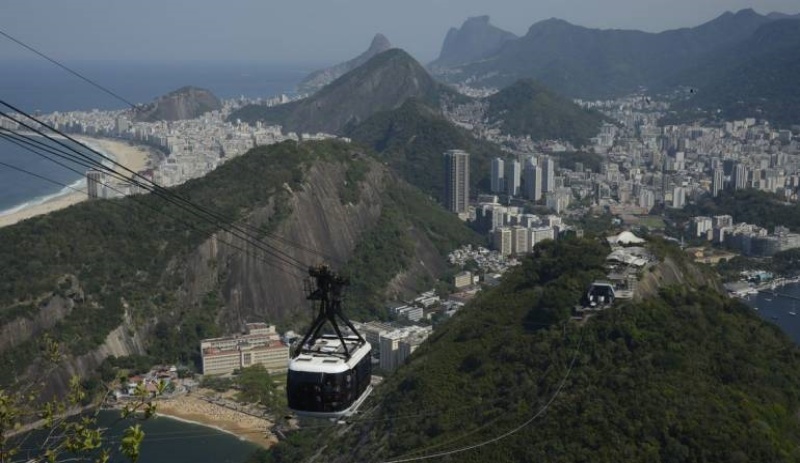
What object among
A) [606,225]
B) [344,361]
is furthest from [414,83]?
[344,361]


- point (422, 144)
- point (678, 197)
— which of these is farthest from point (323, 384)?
point (422, 144)

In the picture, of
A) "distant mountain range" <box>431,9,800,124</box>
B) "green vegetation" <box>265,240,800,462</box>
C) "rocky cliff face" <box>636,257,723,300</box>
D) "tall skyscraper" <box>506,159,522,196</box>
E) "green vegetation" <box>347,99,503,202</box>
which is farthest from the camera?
"distant mountain range" <box>431,9,800,124</box>

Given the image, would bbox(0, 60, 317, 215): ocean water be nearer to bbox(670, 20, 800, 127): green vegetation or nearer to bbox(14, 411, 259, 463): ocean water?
bbox(14, 411, 259, 463): ocean water

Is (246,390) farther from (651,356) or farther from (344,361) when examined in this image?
(344,361)

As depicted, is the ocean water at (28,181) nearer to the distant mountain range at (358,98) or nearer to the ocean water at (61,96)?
the ocean water at (61,96)

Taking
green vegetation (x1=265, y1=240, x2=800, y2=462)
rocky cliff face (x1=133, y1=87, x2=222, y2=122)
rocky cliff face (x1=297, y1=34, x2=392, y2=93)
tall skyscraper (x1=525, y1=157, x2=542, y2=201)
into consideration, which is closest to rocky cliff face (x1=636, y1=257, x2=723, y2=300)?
green vegetation (x1=265, y1=240, x2=800, y2=462)
